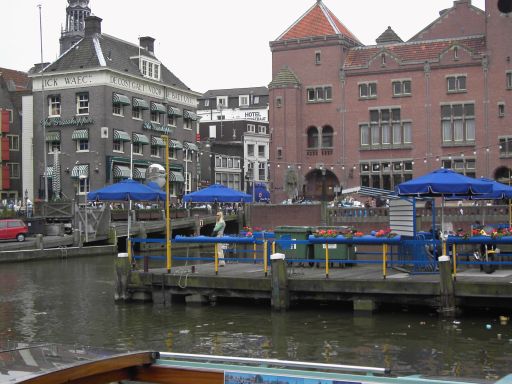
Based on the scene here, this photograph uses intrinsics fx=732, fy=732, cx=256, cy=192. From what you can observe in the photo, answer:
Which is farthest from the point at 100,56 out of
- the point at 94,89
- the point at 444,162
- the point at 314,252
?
the point at 314,252

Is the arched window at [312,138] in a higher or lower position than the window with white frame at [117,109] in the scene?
lower

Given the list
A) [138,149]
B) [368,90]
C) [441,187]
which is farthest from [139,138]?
[441,187]

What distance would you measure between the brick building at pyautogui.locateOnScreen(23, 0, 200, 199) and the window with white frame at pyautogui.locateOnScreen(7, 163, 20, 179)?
1903 millimetres

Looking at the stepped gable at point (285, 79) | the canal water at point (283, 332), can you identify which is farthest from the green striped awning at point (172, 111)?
the canal water at point (283, 332)

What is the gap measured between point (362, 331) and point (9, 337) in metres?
8.55

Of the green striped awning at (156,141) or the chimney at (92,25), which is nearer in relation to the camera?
the chimney at (92,25)

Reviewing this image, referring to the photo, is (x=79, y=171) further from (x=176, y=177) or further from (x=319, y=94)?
(x=319, y=94)

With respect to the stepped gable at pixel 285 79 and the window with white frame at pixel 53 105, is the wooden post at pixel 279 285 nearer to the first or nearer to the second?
the stepped gable at pixel 285 79

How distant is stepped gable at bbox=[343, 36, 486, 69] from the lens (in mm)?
62719

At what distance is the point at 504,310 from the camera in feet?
62.8

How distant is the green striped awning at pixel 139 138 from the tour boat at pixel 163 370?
2451 inches

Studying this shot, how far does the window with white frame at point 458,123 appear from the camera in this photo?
204 ft

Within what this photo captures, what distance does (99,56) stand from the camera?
6700 cm

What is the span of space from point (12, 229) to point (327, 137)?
31114 mm
